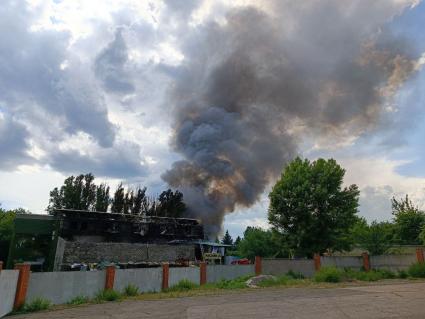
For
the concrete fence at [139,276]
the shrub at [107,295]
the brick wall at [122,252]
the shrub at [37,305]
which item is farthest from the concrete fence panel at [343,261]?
the shrub at [37,305]

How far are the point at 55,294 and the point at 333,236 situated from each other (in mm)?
21627

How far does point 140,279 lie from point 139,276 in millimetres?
173

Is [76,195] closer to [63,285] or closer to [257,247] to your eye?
[257,247]

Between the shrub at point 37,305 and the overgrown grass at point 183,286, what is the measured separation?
7.58m

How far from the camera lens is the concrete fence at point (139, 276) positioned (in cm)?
1362

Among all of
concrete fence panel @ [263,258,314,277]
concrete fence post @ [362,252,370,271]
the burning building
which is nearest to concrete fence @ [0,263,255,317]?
concrete fence panel @ [263,258,314,277]

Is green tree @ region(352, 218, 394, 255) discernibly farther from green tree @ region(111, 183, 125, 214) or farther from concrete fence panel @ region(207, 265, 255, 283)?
green tree @ region(111, 183, 125, 214)

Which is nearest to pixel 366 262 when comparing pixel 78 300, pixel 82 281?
pixel 82 281

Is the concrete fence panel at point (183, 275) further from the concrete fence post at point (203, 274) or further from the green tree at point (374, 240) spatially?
the green tree at point (374, 240)

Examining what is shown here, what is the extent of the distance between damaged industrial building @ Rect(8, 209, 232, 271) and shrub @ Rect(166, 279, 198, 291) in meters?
9.67

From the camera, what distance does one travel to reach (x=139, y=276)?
778 inches

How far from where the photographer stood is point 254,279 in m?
22.1

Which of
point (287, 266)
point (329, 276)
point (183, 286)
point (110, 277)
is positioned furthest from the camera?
point (287, 266)

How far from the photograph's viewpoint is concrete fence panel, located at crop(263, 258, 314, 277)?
27.2 meters
